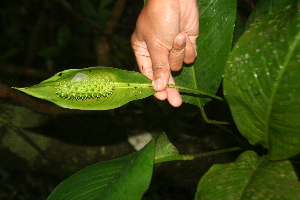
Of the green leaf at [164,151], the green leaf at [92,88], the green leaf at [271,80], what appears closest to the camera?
the green leaf at [271,80]

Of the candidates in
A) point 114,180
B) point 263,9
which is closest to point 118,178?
point 114,180

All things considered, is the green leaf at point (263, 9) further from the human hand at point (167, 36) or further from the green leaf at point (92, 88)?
the green leaf at point (92, 88)

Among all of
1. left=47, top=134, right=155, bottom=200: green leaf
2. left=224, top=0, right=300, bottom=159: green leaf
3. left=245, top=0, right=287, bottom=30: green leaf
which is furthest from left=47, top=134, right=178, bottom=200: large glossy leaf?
left=245, top=0, right=287, bottom=30: green leaf

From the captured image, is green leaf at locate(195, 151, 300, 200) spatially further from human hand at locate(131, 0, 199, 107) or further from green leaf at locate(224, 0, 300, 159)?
human hand at locate(131, 0, 199, 107)

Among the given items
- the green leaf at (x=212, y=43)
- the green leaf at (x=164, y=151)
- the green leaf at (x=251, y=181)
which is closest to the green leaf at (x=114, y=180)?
the green leaf at (x=164, y=151)

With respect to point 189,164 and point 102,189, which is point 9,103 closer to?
point 102,189

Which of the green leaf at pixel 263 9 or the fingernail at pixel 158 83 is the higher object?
the green leaf at pixel 263 9

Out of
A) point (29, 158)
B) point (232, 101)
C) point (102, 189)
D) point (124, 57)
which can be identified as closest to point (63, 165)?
point (29, 158)
